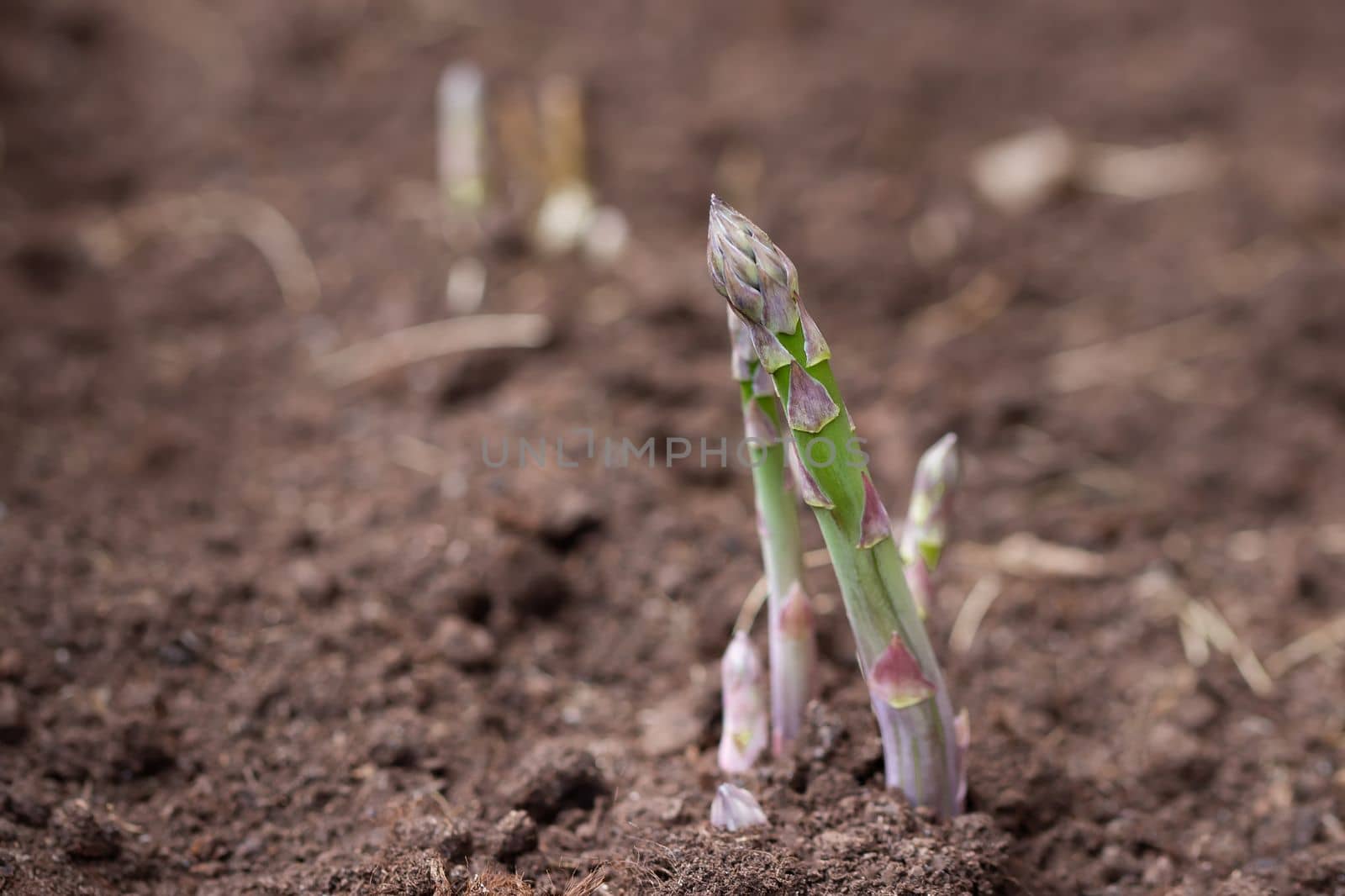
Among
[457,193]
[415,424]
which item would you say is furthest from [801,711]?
[457,193]

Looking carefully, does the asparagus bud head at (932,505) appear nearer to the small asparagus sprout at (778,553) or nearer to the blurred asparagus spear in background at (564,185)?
the small asparagus sprout at (778,553)

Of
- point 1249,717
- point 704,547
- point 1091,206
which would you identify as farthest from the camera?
point 1091,206

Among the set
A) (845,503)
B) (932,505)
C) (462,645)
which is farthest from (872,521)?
(462,645)

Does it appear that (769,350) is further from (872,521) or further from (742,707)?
(742,707)

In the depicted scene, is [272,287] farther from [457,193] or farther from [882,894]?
[882,894]

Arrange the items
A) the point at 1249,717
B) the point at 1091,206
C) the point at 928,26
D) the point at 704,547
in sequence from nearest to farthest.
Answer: the point at 1249,717 → the point at 704,547 → the point at 1091,206 → the point at 928,26

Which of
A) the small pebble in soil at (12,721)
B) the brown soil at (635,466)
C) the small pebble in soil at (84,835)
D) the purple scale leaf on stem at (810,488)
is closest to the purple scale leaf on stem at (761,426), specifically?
the purple scale leaf on stem at (810,488)
